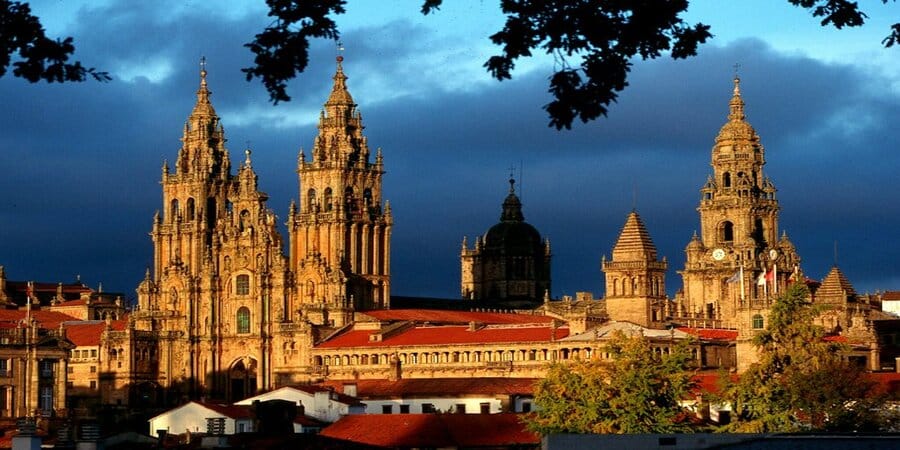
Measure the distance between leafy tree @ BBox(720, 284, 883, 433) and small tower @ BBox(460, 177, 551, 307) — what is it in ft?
278

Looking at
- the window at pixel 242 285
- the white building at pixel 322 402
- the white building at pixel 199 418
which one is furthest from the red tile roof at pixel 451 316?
the white building at pixel 199 418

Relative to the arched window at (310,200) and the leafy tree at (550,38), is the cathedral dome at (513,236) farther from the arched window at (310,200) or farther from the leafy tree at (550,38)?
the leafy tree at (550,38)

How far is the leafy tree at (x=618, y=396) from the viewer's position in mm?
84500

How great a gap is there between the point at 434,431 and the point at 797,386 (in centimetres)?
1615

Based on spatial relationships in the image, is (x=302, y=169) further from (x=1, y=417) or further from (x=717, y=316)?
(x=1, y=417)

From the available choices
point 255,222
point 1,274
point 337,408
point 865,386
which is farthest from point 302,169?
point 865,386

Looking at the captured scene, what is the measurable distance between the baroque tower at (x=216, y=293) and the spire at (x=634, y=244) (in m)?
26.2

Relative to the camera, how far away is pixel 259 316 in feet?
498

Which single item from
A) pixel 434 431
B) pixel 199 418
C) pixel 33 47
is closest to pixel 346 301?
pixel 199 418

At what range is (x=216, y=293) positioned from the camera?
156m

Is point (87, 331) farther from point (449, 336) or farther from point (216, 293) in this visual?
point (449, 336)

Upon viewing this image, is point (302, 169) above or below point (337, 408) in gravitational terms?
above

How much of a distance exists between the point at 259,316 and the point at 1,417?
44.6 m

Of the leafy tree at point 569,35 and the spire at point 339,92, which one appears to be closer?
the leafy tree at point 569,35
